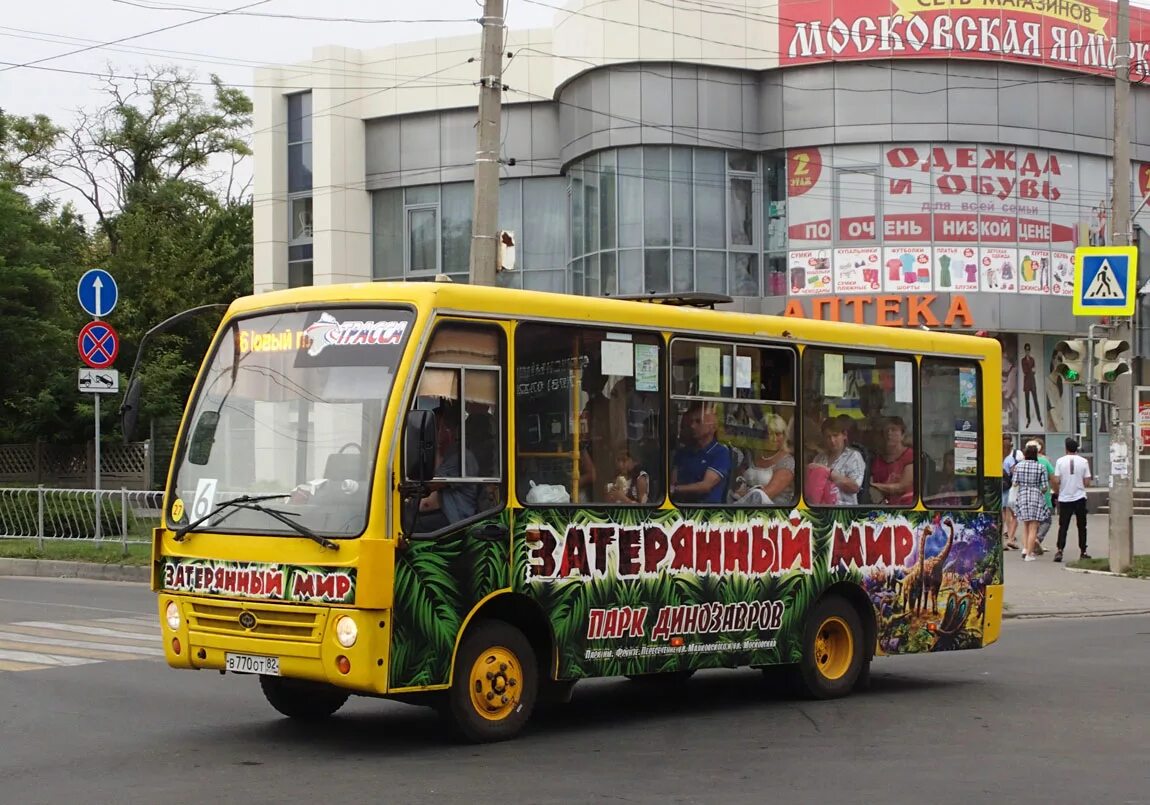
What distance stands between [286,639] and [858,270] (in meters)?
32.5

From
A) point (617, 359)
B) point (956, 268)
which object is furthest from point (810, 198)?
point (617, 359)

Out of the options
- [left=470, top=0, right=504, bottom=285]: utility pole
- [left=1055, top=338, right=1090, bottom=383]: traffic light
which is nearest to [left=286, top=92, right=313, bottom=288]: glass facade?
[left=1055, top=338, right=1090, bottom=383]: traffic light

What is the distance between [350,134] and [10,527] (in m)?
22.5

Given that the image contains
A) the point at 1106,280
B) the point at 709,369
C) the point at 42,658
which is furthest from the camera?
the point at 1106,280

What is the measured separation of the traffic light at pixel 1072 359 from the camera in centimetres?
2244

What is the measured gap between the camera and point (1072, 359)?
22.6 m

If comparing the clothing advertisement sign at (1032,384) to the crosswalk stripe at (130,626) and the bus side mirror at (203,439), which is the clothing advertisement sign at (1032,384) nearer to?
the crosswalk stripe at (130,626)

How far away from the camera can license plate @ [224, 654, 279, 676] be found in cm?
899

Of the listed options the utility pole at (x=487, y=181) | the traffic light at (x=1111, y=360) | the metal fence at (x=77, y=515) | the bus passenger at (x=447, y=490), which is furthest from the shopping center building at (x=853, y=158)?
the bus passenger at (x=447, y=490)

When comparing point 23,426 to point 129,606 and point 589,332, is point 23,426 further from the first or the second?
point 589,332

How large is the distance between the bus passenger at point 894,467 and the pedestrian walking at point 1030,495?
525 inches

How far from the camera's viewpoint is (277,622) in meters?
9.01

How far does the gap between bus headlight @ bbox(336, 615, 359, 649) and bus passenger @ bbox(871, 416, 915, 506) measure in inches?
190

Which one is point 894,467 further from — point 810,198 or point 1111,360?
point 810,198
